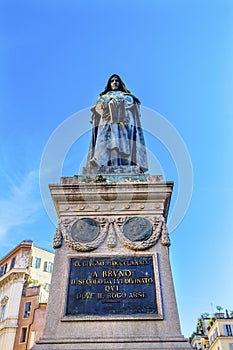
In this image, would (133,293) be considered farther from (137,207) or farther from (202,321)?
(202,321)

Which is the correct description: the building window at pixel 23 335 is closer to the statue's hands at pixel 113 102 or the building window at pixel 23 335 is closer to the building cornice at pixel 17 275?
the building cornice at pixel 17 275

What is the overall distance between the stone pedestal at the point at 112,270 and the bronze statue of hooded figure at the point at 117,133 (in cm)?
152

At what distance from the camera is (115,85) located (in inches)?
475

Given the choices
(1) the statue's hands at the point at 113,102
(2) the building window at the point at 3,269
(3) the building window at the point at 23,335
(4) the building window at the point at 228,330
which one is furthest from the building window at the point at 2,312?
(1) the statue's hands at the point at 113,102

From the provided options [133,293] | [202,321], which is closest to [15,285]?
[133,293]

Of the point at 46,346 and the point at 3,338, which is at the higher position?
the point at 3,338

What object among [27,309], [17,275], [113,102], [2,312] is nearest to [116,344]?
[113,102]

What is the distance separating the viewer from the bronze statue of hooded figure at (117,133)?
9.34 metres

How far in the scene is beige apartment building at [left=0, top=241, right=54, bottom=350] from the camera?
1467 inches

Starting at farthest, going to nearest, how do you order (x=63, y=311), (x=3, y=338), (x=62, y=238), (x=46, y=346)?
1. (x=3, y=338)
2. (x=62, y=238)
3. (x=63, y=311)
4. (x=46, y=346)

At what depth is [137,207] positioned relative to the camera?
23.8 ft

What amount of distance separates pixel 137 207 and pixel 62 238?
5.71 feet

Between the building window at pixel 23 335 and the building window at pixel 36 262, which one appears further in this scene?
the building window at pixel 36 262

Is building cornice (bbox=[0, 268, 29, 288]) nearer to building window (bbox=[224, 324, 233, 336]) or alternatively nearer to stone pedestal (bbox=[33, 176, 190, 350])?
building window (bbox=[224, 324, 233, 336])
